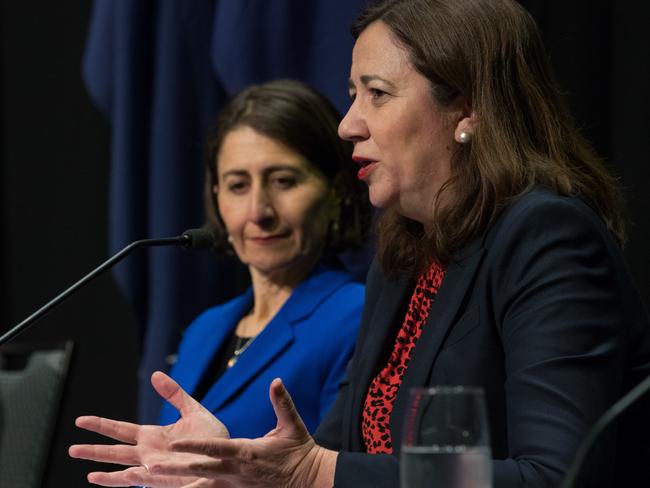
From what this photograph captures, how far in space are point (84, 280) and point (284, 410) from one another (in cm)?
54

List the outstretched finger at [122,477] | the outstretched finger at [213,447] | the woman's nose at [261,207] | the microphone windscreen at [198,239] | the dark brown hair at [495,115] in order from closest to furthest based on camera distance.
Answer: the outstretched finger at [213,447] < the outstretched finger at [122,477] < the dark brown hair at [495,115] < the microphone windscreen at [198,239] < the woman's nose at [261,207]

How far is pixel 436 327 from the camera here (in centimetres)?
170

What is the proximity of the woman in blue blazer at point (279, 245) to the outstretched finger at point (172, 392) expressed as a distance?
83cm

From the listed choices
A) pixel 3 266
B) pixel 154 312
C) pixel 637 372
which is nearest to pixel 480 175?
pixel 637 372

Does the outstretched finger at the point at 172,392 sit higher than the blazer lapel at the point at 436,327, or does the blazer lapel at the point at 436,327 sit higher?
the blazer lapel at the point at 436,327

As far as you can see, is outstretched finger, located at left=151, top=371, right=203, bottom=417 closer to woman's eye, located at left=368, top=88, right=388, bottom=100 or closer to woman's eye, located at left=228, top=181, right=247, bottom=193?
woman's eye, located at left=368, top=88, right=388, bottom=100

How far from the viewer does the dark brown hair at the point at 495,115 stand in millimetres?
1720

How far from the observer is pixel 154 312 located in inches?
140

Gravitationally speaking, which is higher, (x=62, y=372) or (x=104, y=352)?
(x=104, y=352)

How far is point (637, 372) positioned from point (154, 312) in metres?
2.18

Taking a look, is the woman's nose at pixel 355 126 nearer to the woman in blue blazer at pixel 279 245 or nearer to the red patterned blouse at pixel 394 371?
the red patterned blouse at pixel 394 371

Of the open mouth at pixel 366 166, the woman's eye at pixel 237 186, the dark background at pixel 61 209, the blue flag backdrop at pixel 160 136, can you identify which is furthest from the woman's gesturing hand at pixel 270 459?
the dark background at pixel 61 209

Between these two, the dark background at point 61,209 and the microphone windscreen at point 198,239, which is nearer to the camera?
the microphone windscreen at point 198,239

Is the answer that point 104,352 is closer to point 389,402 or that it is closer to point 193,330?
point 193,330
